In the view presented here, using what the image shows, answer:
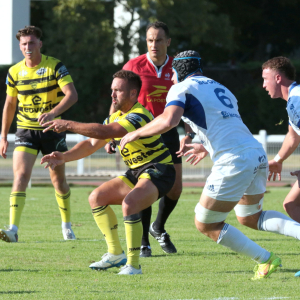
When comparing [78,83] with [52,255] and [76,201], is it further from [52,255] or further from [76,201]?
[52,255]

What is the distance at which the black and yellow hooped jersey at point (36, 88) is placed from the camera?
297 inches

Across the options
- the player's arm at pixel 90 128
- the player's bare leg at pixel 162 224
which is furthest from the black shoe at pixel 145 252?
the player's arm at pixel 90 128

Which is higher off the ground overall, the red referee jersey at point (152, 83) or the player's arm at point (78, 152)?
the red referee jersey at point (152, 83)

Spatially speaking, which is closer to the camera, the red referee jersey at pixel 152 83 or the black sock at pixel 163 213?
the black sock at pixel 163 213

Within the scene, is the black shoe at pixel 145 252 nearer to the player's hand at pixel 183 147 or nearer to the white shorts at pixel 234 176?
the player's hand at pixel 183 147

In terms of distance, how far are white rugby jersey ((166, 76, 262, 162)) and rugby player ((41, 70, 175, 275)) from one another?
64cm

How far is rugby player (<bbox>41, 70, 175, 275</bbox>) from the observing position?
548 centimetres

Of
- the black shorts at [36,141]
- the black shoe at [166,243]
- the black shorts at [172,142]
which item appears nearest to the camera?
the black shoe at [166,243]

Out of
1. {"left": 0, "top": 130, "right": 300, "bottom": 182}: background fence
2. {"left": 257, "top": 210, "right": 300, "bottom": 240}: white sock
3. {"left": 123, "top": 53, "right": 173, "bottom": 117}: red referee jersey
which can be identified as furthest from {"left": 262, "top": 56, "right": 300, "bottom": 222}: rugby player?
{"left": 0, "top": 130, "right": 300, "bottom": 182}: background fence

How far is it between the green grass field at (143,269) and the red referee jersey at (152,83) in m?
1.65

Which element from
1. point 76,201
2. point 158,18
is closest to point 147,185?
point 76,201

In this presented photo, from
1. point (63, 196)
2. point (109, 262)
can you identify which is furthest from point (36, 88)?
point (109, 262)

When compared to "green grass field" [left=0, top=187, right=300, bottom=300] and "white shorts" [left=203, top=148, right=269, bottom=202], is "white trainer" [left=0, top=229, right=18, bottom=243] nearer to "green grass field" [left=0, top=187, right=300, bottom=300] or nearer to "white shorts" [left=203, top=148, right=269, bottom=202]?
"green grass field" [left=0, top=187, right=300, bottom=300]

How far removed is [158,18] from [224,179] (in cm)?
2430
